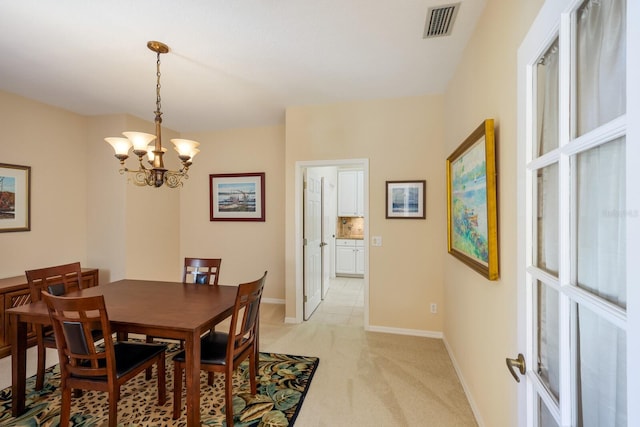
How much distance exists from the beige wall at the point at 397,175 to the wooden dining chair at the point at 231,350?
1.79 metres

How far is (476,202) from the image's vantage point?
76.2 inches

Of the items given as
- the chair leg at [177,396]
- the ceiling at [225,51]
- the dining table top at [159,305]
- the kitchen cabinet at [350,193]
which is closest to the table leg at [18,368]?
the dining table top at [159,305]

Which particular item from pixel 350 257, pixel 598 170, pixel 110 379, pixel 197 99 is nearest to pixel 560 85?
pixel 598 170

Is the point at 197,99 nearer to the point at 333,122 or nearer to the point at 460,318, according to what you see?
the point at 333,122

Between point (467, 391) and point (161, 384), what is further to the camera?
point (467, 391)

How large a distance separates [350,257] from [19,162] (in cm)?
543

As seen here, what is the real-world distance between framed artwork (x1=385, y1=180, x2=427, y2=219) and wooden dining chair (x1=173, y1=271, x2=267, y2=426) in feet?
6.41

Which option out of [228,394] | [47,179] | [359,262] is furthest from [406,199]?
[47,179]

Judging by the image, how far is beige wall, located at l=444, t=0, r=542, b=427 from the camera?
4.76 ft

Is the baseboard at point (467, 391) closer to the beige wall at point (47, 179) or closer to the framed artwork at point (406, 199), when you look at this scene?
the framed artwork at point (406, 199)

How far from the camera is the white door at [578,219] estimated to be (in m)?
0.59

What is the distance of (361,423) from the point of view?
1.99 metres

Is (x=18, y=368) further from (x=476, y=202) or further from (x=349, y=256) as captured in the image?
(x=349, y=256)

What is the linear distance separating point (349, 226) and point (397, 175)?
357cm
